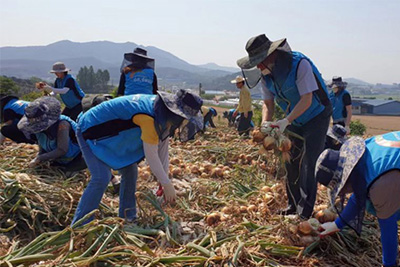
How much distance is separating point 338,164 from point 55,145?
2.64 meters

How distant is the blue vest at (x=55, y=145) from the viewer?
3429 mm

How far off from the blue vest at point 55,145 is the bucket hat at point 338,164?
249 centimetres

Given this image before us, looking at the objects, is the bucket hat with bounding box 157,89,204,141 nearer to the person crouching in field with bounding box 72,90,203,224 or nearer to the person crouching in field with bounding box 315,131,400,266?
the person crouching in field with bounding box 72,90,203,224

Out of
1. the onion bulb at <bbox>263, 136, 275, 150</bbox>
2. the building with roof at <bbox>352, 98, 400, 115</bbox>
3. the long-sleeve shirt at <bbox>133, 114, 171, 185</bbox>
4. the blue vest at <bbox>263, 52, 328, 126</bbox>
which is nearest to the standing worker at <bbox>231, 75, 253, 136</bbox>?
the blue vest at <bbox>263, 52, 328, 126</bbox>

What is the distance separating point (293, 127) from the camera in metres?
2.96

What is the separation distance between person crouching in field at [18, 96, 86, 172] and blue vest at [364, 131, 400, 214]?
8.49ft

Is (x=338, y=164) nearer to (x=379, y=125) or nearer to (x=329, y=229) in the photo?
(x=329, y=229)

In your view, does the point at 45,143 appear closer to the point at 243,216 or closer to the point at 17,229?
the point at 17,229

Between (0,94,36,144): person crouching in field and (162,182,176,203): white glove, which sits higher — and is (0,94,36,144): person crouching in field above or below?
above

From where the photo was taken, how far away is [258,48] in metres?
2.69

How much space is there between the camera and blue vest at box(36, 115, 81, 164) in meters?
3.43

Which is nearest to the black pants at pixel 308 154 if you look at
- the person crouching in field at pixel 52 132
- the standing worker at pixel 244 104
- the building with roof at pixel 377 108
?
the person crouching in field at pixel 52 132

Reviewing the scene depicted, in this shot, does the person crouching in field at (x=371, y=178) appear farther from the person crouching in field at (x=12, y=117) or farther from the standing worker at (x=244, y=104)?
the standing worker at (x=244, y=104)

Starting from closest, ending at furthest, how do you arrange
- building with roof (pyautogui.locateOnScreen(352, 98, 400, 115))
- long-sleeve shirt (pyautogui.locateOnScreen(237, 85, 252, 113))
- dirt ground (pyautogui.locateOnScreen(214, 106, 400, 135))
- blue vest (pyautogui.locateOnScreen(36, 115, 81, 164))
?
blue vest (pyautogui.locateOnScreen(36, 115, 81, 164)), long-sleeve shirt (pyautogui.locateOnScreen(237, 85, 252, 113)), dirt ground (pyautogui.locateOnScreen(214, 106, 400, 135)), building with roof (pyautogui.locateOnScreen(352, 98, 400, 115))
